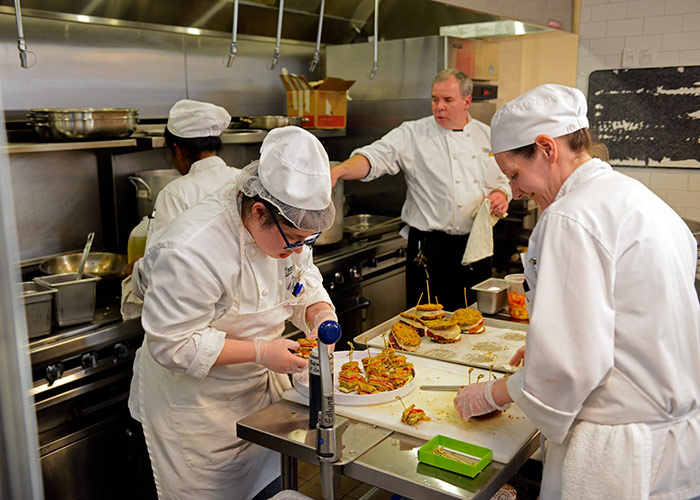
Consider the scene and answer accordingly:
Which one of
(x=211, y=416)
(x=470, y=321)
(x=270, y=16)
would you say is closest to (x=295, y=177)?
(x=211, y=416)

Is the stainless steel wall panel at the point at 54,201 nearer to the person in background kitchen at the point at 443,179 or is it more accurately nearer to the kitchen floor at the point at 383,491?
the person in background kitchen at the point at 443,179

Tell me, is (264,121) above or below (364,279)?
above

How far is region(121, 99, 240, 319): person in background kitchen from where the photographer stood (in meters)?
3.04

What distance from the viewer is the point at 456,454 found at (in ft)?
5.78

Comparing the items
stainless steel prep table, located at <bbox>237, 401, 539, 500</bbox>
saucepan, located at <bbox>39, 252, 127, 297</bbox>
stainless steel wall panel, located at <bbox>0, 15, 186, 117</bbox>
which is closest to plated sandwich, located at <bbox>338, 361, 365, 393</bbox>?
stainless steel prep table, located at <bbox>237, 401, 539, 500</bbox>

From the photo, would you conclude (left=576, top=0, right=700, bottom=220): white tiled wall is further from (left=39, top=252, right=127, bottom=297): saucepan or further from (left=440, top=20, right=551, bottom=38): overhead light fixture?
(left=39, top=252, right=127, bottom=297): saucepan

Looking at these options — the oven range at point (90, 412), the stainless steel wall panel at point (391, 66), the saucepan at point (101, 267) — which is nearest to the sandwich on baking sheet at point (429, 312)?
the oven range at point (90, 412)

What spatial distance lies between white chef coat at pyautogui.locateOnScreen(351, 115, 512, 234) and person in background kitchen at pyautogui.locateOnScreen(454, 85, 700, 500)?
230 cm

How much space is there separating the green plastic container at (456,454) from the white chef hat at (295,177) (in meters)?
0.69

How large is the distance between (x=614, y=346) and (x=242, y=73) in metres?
3.76

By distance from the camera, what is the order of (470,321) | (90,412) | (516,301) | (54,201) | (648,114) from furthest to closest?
(648,114) → (54,201) → (516,301) → (90,412) → (470,321)

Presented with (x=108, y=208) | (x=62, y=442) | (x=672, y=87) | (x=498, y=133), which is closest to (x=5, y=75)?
(x=108, y=208)

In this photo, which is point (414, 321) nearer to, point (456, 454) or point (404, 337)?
point (404, 337)

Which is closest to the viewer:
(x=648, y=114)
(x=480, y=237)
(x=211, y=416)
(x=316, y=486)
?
(x=211, y=416)
